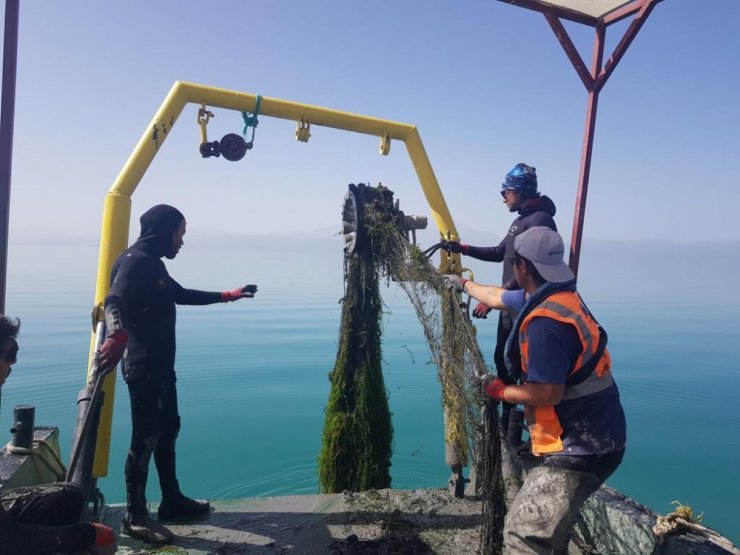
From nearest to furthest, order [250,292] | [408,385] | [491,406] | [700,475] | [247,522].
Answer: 1. [491,406]
2. [247,522]
3. [250,292]
4. [700,475]
5. [408,385]

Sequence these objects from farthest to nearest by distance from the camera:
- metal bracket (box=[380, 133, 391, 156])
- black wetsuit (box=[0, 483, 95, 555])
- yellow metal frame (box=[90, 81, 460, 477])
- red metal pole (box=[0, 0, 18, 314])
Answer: metal bracket (box=[380, 133, 391, 156]) < yellow metal frame (box=[90, 81, 460, 477]) < red metal pole (box=[0, 0, 18, 314]) < black wetsuit (box=[0, 483, 95, 555])

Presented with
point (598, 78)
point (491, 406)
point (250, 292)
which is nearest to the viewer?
point (491, 406)

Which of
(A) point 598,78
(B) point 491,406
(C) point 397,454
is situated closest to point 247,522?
(B) point 491,406

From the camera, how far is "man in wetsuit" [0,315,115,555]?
2301mm

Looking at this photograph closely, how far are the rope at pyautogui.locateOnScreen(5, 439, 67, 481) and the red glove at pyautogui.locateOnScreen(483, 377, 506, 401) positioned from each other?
347 cm

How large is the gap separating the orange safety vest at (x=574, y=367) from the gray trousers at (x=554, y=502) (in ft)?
0.36

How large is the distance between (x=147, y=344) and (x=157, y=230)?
866mm

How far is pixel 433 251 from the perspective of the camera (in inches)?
177

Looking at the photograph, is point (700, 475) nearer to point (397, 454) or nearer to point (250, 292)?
point (397, 454)

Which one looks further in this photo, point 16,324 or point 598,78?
point 598,78

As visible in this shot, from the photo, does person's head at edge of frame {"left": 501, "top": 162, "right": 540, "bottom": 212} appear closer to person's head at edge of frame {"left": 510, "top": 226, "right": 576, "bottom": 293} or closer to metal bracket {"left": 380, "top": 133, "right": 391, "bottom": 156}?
metal bracket {"left": 380, "top": 133, "right": 391, "bottom": 156}

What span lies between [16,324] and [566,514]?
111 inches

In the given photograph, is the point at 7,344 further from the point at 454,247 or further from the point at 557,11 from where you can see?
the point at 557,11

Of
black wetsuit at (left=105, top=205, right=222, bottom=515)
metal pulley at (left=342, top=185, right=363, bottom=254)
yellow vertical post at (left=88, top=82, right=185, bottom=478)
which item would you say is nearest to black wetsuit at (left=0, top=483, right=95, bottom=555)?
black wetsuit at (left=105, top=205, right=222, bottom=515)
